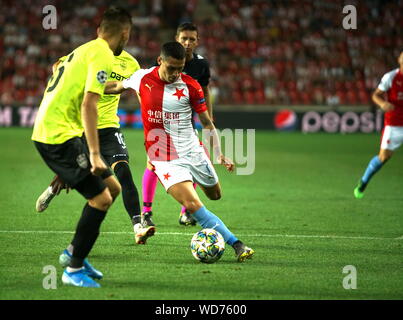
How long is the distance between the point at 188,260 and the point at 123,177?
1519mm

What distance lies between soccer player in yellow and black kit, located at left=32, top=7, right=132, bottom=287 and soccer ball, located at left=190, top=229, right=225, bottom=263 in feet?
3.97

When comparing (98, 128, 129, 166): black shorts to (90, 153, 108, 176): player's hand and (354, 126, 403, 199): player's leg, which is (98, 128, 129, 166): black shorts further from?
(354, 126, 403, 199): player's leg

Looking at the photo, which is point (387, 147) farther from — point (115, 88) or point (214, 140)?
point (115, 88)

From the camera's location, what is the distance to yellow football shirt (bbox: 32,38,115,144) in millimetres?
5695

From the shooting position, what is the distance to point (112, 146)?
814cm

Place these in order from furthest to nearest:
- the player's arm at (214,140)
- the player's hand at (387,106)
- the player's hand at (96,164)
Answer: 1. the player's hand at (387,106)
2. the player's arm at (214,140)
3. the player's hand at (96,164)

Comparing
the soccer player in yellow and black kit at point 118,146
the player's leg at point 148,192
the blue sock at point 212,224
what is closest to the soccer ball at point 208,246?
the blue sock at point 212,224

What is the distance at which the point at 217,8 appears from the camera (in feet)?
109

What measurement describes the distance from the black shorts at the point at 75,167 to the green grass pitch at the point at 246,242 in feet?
2.56

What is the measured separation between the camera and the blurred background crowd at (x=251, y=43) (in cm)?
2847

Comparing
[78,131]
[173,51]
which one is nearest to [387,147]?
[173,51]

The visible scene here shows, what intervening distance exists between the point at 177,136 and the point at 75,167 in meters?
1.66
